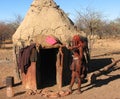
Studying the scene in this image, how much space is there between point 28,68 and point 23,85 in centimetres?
81

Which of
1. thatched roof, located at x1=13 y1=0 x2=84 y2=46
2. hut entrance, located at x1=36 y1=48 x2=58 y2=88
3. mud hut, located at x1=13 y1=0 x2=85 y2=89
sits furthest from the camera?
hut entrance, located at x1=36 y1=48 x2=58 y2=88

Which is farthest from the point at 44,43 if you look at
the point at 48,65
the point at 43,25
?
the point at 48,65

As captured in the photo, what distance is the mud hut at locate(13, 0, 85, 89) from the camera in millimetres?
10430

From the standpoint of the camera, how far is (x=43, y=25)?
12.1 meters

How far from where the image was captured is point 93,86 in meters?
10.4

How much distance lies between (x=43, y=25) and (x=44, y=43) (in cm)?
133

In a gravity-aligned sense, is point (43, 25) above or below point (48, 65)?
above

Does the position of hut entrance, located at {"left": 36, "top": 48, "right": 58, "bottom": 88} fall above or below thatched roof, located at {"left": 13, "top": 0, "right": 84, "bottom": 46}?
below

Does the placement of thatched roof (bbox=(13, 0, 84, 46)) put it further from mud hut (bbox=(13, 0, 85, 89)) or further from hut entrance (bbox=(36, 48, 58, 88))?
hut entrance (bbox=(36, 48, 58, 88))

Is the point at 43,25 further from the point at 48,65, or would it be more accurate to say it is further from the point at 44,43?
the point at 48,65

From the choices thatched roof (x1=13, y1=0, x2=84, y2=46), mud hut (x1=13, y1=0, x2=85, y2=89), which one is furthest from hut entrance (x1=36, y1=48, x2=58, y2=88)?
thatched roof (x1=13, y1=0, x2=84, y2=46)

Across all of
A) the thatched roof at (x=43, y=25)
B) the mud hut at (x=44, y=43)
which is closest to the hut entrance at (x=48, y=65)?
the mud hut at (x=44, y=43)

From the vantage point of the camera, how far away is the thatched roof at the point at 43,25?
11.8 meters

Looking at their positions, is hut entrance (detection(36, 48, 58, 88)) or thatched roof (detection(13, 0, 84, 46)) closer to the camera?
thatched roof (detection(13, 0, 84, 46))
